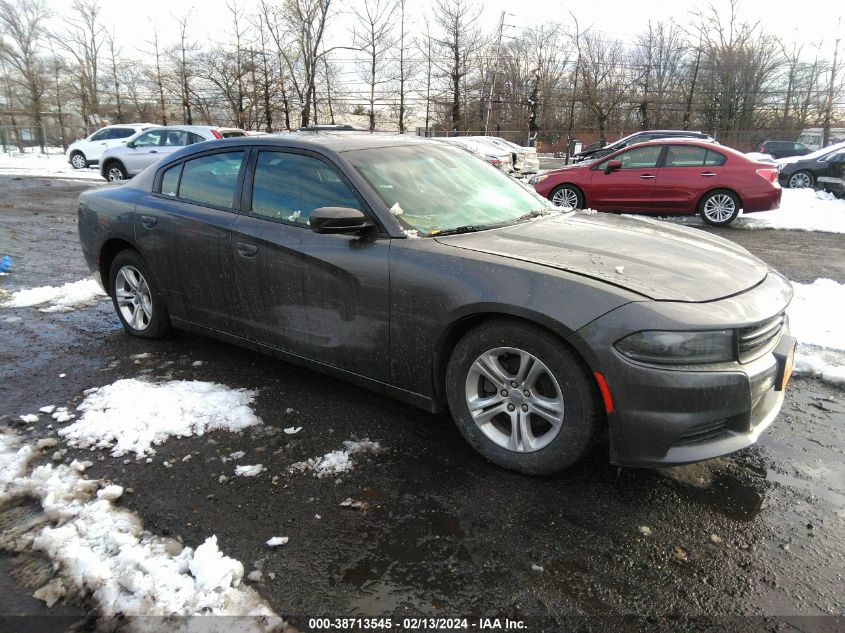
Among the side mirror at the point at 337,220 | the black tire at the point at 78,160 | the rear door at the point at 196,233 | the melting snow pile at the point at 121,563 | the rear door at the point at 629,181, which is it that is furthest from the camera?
the black tire at the point at 78,160

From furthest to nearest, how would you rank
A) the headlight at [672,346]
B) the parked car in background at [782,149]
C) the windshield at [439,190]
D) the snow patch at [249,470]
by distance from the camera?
the parked car in background at [782,149]
the windshield at [439,190]
the snow patch at [249,470]
the headlight at [672,346]

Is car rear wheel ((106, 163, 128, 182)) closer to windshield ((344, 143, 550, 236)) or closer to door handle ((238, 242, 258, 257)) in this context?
door handle ((238, 242, 258, 257))

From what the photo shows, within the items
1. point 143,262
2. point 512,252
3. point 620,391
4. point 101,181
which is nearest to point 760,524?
point 620,391

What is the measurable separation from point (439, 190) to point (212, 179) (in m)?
1.64

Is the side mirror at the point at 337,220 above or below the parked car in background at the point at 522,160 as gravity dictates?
below

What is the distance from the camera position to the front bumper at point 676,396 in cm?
240

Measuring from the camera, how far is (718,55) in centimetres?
4431

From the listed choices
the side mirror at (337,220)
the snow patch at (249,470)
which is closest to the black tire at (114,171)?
the side mirror at (337,220)

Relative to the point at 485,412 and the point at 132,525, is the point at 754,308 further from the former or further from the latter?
the point at 132,525

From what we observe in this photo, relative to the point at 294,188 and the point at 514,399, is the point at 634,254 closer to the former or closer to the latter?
the point at 514,399

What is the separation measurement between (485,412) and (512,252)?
803mm

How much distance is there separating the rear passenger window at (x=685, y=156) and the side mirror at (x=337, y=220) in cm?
990

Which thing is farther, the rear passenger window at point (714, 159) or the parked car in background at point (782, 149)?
the parked car in background at point (782, 149)

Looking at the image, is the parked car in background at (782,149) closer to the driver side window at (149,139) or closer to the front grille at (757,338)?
the driver side window at (149,139)
